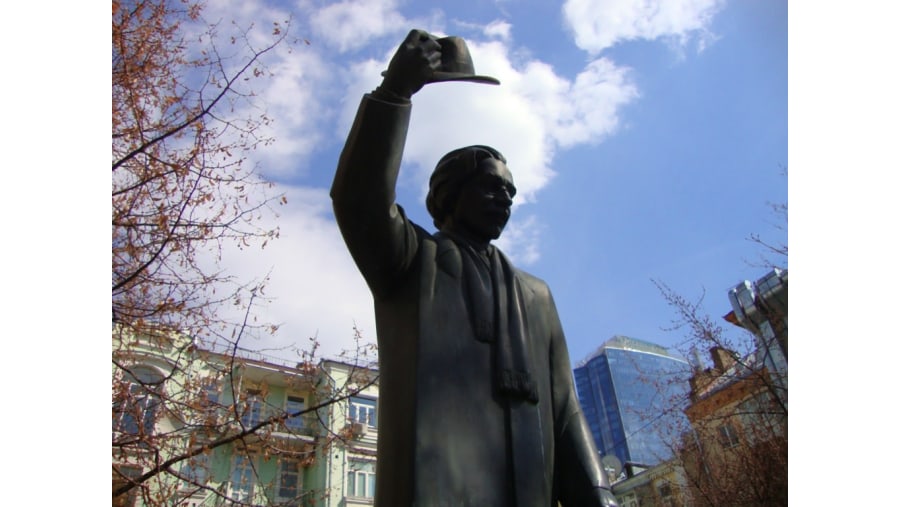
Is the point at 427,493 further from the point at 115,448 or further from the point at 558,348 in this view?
the point at 115,448

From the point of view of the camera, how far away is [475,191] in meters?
2.91

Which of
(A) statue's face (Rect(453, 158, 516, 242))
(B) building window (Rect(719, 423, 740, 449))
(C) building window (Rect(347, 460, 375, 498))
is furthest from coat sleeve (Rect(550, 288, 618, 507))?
(C) building window (Rect(347, 460, 375, 498))

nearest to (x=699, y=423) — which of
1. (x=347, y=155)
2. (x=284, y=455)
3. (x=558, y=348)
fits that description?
(x=284, y=455)

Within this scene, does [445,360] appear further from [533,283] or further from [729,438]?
[729,438]

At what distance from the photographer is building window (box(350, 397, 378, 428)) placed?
24.7 metres

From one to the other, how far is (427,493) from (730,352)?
12.8m

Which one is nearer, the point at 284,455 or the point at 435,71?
the point at 435,71

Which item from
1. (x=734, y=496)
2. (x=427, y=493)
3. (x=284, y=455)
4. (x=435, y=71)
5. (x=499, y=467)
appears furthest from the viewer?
(x=734, y=496)

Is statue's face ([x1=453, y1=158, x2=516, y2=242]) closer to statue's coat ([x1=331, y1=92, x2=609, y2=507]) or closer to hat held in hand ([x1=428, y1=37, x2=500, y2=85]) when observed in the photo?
statue's coat ([x1=331, y1=92, x2=609, y2=507])

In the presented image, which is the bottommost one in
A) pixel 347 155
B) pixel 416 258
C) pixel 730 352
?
pixel 416 258

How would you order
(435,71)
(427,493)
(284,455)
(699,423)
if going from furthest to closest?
1. (699,423)
2. (284,455)
3. (435,71)
4. (427,493)

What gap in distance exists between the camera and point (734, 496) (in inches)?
517

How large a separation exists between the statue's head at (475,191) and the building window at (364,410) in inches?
885

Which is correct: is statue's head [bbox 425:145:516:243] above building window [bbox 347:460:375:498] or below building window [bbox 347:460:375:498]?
below
